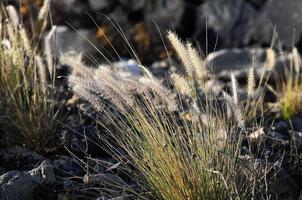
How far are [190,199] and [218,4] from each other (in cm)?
575

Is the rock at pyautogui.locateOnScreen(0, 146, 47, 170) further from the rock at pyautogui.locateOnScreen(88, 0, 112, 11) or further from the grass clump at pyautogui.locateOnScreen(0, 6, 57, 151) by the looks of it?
the rock at pyautogui.locateOnScreen(88, 0, 112, 11)

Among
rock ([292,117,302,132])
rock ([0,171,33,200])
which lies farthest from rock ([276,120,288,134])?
rock ([0,171,33,200])

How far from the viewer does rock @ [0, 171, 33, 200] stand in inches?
121

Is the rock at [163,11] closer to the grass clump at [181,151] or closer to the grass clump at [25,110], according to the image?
the grass clump at [25,110]

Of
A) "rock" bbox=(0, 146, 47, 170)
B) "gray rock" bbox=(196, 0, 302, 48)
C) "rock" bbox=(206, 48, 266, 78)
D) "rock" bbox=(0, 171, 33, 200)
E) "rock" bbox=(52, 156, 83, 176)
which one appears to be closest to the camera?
"rock" bbox=(0, 171, 33, 200)

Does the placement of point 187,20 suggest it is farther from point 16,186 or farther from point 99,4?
point 16,186

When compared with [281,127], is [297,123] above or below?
below

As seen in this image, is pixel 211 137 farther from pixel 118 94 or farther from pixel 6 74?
pixel 6 74

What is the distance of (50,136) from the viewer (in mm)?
3984

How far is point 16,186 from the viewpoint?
10.2ft

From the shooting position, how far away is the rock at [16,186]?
3.09 m

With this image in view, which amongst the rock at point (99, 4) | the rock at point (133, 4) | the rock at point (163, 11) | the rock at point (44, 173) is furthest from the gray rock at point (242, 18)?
the rock at point (44, 173)

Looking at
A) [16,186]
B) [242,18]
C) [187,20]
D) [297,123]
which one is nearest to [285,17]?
[242,18]

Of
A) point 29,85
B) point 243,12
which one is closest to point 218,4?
point 243,12
